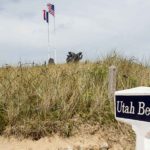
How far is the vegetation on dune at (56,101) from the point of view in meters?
5.96

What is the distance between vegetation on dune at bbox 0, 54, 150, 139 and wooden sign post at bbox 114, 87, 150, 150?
143 inches

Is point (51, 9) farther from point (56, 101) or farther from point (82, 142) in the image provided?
point (82, 142)

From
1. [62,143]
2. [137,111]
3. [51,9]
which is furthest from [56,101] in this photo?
[51,9]

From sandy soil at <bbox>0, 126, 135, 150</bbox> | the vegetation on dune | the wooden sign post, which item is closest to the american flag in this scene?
the vegetation on dune

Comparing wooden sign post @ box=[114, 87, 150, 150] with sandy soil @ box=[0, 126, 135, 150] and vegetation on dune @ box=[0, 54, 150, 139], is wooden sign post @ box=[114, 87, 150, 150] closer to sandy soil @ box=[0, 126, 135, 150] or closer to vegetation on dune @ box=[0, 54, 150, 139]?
sandy soil @ box=[0, 126, 135, 150]

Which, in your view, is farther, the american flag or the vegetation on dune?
the american flag

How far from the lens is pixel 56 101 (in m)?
6.39

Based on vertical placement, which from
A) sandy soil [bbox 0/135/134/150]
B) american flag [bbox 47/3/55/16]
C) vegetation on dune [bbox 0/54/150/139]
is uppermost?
american flag [bbox 47/3/55/16]

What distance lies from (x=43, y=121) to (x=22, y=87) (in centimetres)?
104

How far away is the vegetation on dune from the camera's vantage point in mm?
5961

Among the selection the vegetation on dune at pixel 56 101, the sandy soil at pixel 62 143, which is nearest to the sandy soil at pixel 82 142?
the sandy soil at pixel 62 143

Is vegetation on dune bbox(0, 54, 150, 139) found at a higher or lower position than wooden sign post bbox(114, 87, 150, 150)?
lower

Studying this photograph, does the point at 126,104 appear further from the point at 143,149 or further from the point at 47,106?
the point at 47,106

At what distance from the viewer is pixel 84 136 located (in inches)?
230
